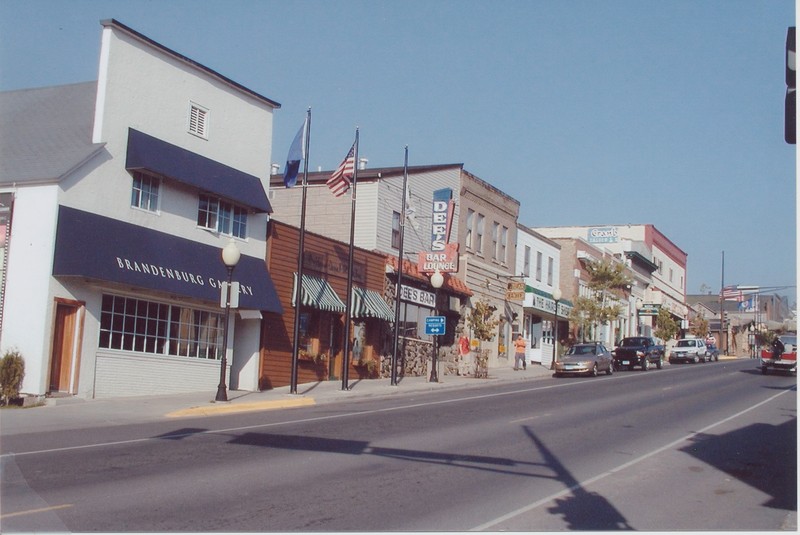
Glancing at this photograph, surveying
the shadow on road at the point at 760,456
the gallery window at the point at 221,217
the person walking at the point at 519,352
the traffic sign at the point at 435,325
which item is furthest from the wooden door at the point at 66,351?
the person walking at the point at 519,352

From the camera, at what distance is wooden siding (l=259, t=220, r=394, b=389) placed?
26688mm

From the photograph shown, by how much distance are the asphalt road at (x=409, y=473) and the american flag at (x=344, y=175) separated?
8.09 m

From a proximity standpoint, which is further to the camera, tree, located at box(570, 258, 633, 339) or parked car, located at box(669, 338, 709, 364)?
parked car, located at box(669, 338, 709, 364)

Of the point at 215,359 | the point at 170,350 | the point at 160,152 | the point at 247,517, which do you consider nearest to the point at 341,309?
the point at 215,359

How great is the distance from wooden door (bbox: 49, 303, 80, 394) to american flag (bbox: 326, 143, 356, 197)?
8.94 meters

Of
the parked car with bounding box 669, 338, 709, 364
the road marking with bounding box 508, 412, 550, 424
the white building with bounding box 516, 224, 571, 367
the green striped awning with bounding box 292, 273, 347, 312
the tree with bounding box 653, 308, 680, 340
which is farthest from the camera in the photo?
the tree with bounding box 653, 308, 680, 340

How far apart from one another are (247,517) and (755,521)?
553cm

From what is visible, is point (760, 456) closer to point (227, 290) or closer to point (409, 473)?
point (409, 473)

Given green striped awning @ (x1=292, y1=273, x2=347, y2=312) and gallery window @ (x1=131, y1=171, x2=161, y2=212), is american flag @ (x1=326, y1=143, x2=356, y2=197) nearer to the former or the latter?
green striped awning @ (x1=292, y1=273, x2=347, y2=312)

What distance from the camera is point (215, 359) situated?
82.5ft

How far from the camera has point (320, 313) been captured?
2909cm

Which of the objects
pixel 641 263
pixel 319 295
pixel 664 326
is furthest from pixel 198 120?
pixel 641 263

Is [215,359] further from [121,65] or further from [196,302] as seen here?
[121,65]

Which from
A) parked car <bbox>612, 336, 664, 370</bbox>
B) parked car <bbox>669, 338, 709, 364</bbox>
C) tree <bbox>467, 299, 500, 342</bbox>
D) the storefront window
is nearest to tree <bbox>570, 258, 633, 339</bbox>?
parked car <bbox>612, 336, 664, 370</bbox>
